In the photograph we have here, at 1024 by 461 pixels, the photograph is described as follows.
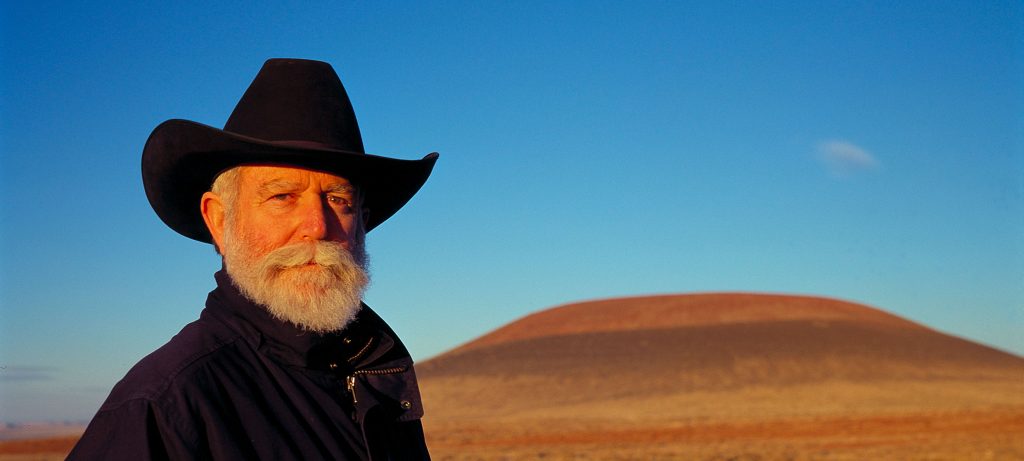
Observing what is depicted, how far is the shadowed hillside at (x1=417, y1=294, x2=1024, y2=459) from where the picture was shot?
1073 inches

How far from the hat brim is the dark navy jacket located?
0.32m

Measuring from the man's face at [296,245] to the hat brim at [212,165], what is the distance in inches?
1.8

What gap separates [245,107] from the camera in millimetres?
2564

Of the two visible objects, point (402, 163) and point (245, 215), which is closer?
point (245, 215)

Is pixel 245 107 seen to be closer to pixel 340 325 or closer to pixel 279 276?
pixel 279 276

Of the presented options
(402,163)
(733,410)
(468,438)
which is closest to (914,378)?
(733,410)

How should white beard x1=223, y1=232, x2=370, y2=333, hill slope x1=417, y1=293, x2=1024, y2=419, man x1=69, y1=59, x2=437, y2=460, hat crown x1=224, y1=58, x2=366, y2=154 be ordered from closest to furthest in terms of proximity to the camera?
1. man x1=69, y1=59, x2=437, y2=460
2. white beard x1=223, y1=232, x2=370, y2=333
3. hat crown x1=224, y1=58, x2=366, y2=154
4. hill slope x1=417, y1=293, x2=1024, y2=419

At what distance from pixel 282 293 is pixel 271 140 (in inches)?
14.7

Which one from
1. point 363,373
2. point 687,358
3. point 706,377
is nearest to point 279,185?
point 363,373

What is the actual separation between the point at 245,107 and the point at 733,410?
3388 cm

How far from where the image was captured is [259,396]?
6.85ft

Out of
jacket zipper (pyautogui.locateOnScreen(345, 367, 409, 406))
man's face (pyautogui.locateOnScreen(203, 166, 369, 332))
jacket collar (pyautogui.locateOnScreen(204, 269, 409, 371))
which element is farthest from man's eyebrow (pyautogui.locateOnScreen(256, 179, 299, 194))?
jacket zipper (pyautogui.locateOnScreen(345, 367, 409, 406))

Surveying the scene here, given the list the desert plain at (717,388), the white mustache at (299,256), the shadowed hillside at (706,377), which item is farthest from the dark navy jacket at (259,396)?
the shadowed hillside at (706,377)

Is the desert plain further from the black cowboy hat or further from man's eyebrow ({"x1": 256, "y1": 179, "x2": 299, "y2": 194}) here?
man's eyebrow ({"x1": 256, "y1": 179, "x2": 299, "y2": 194})
